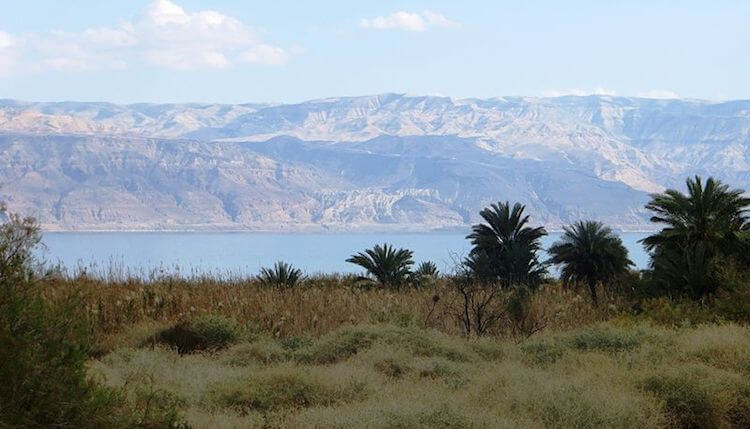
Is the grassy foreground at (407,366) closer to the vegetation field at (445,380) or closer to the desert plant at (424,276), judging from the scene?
the vegetation field at (445,380)

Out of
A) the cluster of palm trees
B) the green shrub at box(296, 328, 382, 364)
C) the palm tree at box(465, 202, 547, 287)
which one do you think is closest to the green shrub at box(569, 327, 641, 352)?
the green shrub at box(296, 328, 382, 364)

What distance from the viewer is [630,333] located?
14.2 metres

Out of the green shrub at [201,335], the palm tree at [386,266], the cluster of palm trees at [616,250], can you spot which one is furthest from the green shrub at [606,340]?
the palm tree at [386,266]

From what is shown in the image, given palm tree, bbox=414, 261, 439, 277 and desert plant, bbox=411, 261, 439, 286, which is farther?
palm tree, bbox=414, 261, 439, 277

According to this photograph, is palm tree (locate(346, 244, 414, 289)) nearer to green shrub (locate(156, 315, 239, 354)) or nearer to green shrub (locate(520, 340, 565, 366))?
green shrub (locate(156, 315, 239, 354))

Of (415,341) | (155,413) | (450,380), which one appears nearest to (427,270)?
(415,341)

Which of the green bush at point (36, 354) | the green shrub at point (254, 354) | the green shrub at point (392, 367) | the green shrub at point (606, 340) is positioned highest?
the green bush at point (36, 354)

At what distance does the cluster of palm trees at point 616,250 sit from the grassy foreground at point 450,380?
12.7 ft

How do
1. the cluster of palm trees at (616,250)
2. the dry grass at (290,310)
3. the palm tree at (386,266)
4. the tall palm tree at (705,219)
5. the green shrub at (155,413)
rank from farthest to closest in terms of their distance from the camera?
1. the palm tree at (386,266)
2. the tall palm tree at (705,219)
3. the cluster of palm trees at (616,250)
4. the dry grass at (290,310)
5. the green shrub at (155,413)

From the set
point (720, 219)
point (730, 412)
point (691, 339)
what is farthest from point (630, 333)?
point (720, 219)

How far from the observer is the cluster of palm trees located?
60.8 feet

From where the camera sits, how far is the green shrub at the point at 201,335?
15.8 metres

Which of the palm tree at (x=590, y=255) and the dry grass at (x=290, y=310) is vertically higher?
the palm tree at (x=590, y=255)

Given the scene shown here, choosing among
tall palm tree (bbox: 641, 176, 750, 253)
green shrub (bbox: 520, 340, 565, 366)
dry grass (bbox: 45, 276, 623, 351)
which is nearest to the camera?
green shrub (bbox: 520, 340, 565, 366)
